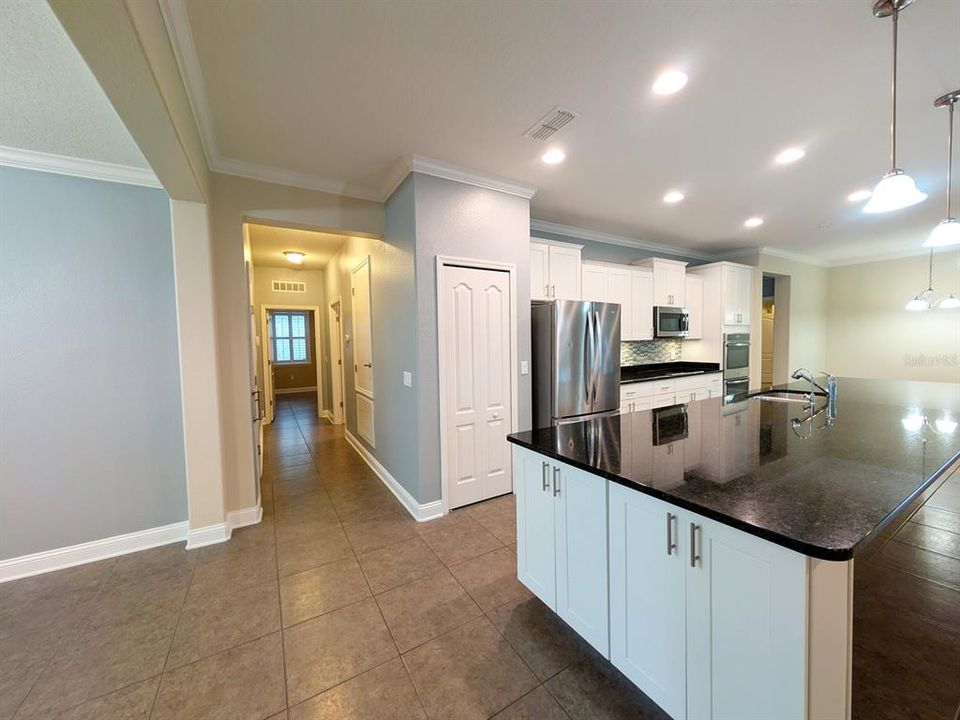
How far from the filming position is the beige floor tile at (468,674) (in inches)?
54.5

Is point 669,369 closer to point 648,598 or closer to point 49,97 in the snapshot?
point 648,598

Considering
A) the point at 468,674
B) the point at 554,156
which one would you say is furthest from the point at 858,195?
the point at 468,674

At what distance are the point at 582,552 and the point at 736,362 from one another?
17.4ft

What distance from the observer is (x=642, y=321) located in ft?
15.6

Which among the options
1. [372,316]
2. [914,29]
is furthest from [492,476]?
→ [914,29]

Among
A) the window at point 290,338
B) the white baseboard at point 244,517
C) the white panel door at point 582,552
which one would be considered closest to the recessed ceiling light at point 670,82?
the white panel door at point 582,552

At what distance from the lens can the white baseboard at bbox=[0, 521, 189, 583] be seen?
7.46ft

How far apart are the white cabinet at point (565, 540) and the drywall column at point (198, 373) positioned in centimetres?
225

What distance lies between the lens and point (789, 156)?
9.04ft

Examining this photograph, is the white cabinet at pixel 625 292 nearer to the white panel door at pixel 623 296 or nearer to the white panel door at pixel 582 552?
the white panel door at pixel 623 296

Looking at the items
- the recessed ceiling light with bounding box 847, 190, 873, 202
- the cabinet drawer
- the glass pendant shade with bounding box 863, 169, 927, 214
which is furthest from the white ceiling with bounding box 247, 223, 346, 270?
the recessed ceiling light with bounding box 847, 190, 873, 202

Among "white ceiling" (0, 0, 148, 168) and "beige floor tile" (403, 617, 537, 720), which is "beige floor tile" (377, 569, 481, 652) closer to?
"beige floor tile" (403, 617, 537, 720)

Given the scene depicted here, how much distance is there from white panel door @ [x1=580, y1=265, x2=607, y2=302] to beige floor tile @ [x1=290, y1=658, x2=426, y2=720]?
144 inches

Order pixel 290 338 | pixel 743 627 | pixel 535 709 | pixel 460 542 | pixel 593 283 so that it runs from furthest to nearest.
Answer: pixel 290 338 < pixel 593 283 < pixel 460 542 < pixel 535 709 < pixel 743 627
